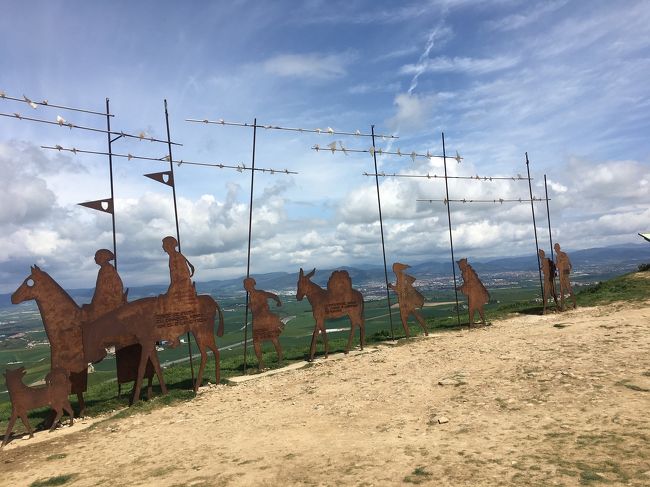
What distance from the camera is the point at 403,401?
32.7 feet

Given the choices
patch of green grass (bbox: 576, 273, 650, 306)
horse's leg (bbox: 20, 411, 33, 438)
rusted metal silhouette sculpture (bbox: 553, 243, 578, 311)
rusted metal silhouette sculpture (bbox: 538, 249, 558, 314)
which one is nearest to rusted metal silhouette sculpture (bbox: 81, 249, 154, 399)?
horse's leg (bbox: 20, 411, 33, 438)

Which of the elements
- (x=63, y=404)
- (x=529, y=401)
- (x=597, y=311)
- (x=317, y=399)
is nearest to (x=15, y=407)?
(x=63, y=404)

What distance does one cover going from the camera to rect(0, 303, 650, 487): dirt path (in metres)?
6.24

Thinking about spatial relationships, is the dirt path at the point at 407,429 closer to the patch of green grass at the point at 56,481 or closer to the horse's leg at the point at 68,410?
the patch of green grass at the point at 56,481

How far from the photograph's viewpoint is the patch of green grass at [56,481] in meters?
7.35

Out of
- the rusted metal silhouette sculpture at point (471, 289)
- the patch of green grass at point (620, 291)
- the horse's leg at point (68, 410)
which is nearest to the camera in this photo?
the horse's leg at point (68, 410)

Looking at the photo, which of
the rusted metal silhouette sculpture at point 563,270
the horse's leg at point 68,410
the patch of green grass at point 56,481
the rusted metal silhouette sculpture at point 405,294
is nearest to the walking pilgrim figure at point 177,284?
the horse's leg at point 68,410

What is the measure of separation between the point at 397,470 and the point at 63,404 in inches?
336

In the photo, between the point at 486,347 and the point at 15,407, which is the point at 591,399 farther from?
the point at 15,407

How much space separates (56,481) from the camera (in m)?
7.41

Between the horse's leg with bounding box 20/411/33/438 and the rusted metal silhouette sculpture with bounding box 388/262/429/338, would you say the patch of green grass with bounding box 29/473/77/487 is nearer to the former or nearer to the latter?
the horse's leg with bounding box 20/411/33/438

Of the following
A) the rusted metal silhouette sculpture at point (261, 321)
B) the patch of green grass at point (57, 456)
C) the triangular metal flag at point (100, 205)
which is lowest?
the patch of green grass at point (57, 456)

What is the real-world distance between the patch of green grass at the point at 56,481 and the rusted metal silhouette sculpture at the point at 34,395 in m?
3.04

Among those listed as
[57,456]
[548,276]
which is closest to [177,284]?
[57,456]
